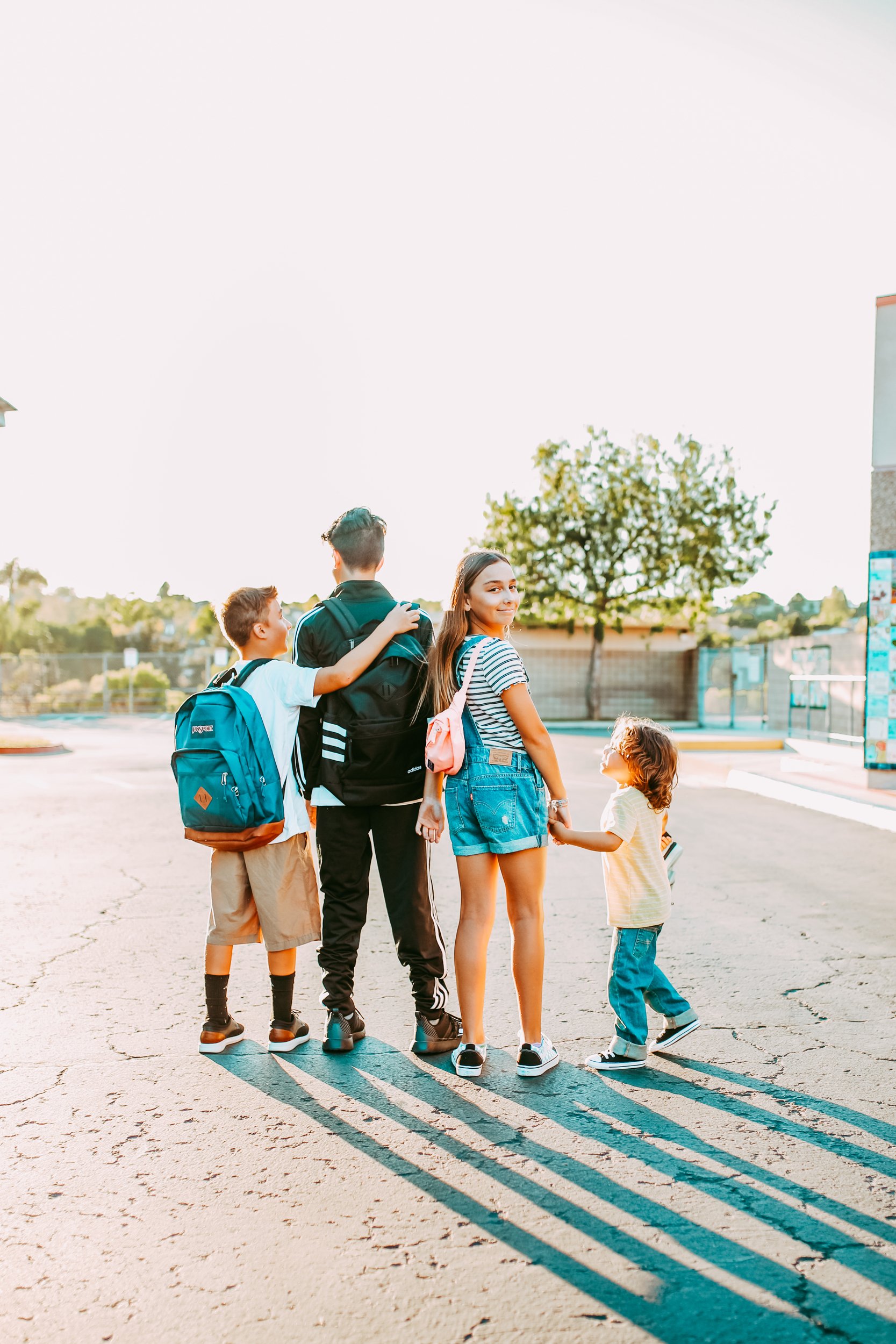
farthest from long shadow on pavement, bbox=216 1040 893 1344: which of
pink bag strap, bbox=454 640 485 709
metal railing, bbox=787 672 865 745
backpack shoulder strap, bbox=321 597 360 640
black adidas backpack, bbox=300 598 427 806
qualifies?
metal railing, bbox=787 672 865 745

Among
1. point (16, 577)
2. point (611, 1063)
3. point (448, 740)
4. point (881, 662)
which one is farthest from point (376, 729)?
point (16, 577)

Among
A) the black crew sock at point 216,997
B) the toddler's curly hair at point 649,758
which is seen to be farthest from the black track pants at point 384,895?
the toddler's curly hair at point 649,758

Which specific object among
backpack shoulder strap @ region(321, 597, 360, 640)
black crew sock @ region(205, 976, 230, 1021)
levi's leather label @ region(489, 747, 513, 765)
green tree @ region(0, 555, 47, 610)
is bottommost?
black crew sock @ region(205, 976, 230, 1021)

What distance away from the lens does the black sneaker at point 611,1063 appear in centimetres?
403

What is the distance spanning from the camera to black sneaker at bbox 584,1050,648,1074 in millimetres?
4027

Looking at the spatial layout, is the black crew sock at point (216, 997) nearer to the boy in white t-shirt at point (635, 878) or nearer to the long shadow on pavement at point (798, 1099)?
the boy in white t-shirt at point (635, 878)

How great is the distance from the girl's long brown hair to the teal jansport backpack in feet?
2.22

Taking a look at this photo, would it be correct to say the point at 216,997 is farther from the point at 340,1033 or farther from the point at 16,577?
the point at 16,577

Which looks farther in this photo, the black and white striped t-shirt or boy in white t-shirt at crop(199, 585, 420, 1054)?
boy in white t-shirt at crop(199, 585, 420, 1054)

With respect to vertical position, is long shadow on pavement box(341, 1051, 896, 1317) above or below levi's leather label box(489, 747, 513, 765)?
below

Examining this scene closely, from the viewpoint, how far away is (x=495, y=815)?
3.92 m

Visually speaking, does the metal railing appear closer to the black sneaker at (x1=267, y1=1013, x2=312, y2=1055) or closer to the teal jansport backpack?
the black sneaker at (x1=267, y1=1013, x2=312, y2=1055)

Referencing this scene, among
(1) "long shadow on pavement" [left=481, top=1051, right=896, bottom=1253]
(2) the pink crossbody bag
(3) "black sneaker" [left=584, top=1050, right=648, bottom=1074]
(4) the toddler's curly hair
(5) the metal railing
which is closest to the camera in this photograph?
(1) "long shadow on pavement" [left=481, top=1051, right=896, bottom=1253]

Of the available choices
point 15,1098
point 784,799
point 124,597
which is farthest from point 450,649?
point 124,597
